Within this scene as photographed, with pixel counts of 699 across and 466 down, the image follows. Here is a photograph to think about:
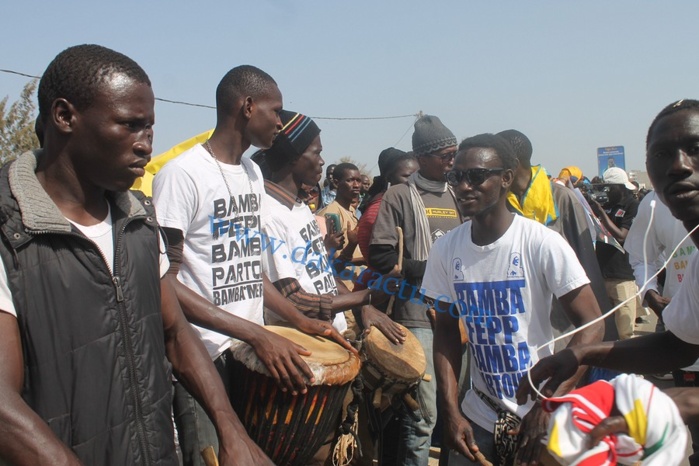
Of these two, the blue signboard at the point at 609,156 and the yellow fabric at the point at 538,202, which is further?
the blue signboard at the point at 609,156

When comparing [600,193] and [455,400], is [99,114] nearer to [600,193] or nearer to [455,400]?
[455,400]

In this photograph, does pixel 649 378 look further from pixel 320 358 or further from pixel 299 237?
pixel 320 358

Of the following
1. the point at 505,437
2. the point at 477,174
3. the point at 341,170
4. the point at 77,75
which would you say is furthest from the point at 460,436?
→ the point at 341,170

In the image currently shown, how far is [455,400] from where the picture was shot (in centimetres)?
347

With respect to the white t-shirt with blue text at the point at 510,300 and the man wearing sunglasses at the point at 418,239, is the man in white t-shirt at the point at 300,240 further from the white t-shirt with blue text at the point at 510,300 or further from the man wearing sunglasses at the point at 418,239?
the white t-shirt with blue text at the point at 510,300

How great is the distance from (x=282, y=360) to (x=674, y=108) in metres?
1.81

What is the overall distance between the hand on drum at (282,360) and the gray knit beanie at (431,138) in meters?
2.51

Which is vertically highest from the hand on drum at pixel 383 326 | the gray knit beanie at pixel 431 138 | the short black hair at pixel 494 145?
the gray knit beanie at pixel 431 138

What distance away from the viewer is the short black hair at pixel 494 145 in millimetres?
3559

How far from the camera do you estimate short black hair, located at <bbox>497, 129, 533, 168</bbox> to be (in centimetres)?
484

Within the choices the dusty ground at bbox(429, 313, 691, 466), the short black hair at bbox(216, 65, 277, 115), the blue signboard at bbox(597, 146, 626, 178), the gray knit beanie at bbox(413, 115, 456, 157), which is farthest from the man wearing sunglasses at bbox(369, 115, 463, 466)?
the blue signboard at bbox(597, 146, 626, 178)

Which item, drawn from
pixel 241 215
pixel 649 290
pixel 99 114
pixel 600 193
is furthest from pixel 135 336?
pixel 600 193

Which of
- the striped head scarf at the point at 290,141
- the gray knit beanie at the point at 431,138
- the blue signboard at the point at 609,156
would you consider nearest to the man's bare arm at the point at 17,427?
the striped head scarf at the point at 290,141

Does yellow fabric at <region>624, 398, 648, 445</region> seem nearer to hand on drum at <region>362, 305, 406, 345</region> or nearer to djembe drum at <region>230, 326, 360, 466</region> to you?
djembe drum at <region>230, 326, 360, 466</region>
